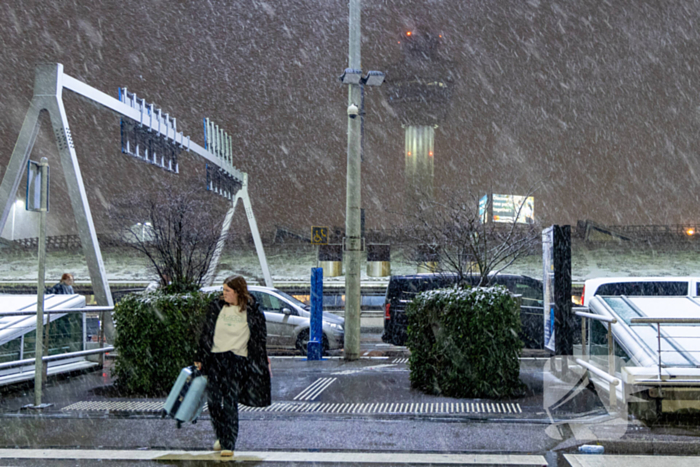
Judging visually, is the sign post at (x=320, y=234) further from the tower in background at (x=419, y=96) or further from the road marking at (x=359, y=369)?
the tower in background at (x=419, y=96)

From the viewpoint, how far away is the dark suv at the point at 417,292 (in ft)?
46.5

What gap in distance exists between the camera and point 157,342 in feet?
27.2

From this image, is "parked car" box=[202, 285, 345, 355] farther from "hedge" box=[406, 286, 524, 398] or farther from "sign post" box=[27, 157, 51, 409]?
"sign post" box=[27, 157, 51, 409]

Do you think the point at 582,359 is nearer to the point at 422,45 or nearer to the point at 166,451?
the point at 166,451

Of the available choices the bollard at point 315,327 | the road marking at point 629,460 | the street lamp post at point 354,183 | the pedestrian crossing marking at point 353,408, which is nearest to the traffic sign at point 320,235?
the street lamp post at point 354,183

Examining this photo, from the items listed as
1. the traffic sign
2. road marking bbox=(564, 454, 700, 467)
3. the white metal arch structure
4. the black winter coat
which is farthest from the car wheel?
road marking bbox=(564, 454, 700, 467)

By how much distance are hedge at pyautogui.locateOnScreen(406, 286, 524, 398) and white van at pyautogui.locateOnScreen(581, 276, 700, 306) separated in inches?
208

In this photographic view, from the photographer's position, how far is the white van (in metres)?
12.5

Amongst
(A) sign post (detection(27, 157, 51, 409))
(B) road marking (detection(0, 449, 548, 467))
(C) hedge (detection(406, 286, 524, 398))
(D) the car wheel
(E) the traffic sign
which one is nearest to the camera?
(B) road marking (detection(0, 449, 548, 467))

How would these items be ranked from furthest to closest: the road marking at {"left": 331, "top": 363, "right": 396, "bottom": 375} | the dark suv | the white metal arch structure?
the dark suv < the white metal arch structure < the road marking at {"left": 331, "top": 363, "right": 396, "bottom": 375}

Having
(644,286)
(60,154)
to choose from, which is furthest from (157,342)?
(644,286)

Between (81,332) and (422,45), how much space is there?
139060 millimetres

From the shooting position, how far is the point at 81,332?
1030 cm

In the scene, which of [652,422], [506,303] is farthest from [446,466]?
[506,303]
